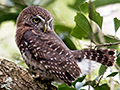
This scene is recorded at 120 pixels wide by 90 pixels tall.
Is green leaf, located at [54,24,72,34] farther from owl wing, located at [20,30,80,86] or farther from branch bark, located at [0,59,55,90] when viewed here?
branch bark, located at [0,59,55,90]

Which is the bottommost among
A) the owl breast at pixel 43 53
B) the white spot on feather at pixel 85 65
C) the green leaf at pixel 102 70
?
the green leaf at pixel 102 70

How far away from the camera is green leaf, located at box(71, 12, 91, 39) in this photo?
2.61 meters

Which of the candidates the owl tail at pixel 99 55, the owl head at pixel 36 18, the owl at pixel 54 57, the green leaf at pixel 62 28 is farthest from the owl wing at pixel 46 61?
the green leaf at pixel 62 28

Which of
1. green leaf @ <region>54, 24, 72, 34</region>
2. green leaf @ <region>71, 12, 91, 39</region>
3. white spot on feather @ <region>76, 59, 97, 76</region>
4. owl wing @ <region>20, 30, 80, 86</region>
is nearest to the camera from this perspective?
green leaf @ <region>71, 12, 91, 39</region>

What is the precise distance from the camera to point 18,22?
3.65 m

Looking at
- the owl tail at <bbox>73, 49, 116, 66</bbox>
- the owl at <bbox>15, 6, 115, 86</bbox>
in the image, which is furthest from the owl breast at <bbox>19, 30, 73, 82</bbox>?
the owl tail at <bbox>73, 49, 116, 66</bbox>

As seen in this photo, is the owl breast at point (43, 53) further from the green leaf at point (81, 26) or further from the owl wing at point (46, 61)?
the green leaf at point (81, 26)

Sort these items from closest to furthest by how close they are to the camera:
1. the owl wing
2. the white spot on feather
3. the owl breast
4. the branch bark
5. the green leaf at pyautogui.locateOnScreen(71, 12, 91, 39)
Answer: the branch bark < the green leaf at pyautogui.locateOnScreen(71, 12, 91, 39) < the owl wing < the owl breast < the white spot on feather

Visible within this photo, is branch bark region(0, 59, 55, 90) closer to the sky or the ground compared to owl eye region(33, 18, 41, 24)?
closer to the ground

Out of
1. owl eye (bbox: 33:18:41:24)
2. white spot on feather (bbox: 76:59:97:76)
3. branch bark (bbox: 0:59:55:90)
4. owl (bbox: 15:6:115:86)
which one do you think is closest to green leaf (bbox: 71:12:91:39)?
owl (bbox: 15:6:115:86)

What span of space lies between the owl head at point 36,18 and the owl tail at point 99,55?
0.66m

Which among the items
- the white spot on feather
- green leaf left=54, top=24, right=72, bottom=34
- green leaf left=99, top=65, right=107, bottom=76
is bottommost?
green leaf left=99, top=65, right=107, bottom=76

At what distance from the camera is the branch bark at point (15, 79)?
94.2 inches

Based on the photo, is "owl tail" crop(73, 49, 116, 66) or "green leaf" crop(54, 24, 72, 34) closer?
"owl tail" crop(73, 49, 116, 66)
